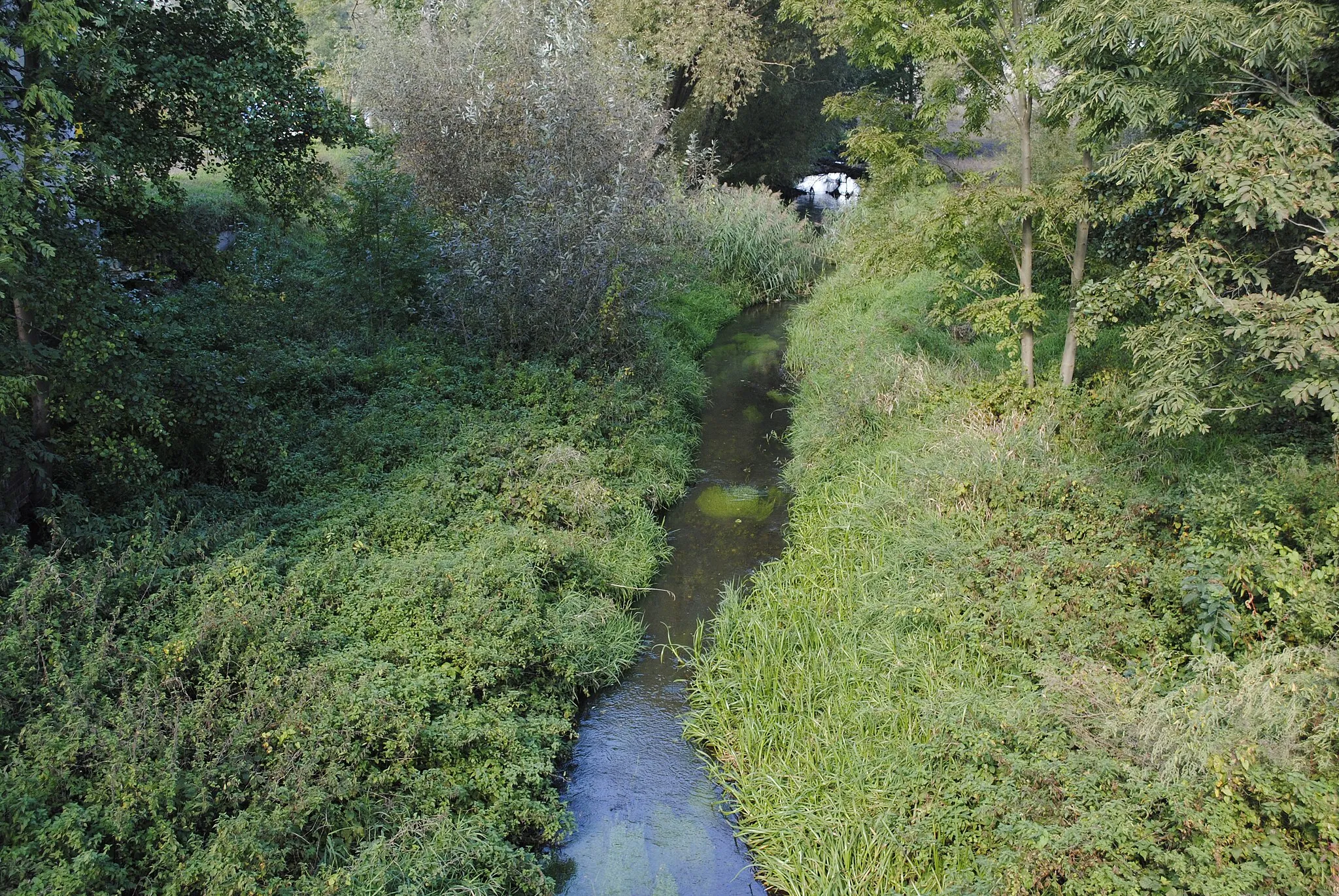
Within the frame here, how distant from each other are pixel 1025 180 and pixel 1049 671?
5.69m

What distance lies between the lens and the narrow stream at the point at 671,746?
5641 millimetres

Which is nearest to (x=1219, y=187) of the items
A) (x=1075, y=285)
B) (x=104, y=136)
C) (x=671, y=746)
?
(x=1075, y=285)

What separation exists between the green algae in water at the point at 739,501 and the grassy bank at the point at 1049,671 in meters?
1.21

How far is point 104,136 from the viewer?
6.37 metres

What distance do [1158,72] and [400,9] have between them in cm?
1580

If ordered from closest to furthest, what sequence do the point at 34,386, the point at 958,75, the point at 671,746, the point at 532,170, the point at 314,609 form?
the point at 34,386 → the point at 314,609 → the point at 671,746 → the point at 958,75 → the point at 532,170

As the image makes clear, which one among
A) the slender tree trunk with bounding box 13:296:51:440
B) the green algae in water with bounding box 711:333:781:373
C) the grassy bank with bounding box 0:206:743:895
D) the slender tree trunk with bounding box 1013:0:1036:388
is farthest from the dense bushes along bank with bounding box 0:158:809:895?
the green algae in water with bounding box 711:333:781:373

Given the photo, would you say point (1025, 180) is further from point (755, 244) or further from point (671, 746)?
point (755, 244)

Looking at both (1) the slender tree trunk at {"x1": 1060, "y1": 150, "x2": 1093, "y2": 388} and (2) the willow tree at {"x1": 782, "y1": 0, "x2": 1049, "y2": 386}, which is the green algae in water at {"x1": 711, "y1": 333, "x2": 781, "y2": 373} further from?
(1) the slender tree trunk at {"x1": 1060, "y1": 150, "x2": 1093, "y2": 388}

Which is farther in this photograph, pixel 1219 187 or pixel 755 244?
pixel 755 244

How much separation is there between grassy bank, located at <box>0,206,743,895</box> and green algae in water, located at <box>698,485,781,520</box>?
1.59 ft

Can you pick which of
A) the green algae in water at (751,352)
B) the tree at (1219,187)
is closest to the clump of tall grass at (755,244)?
the green algae in water at (751,352)

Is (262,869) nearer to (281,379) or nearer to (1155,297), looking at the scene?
(281,379)

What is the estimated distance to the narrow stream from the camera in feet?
18.5
